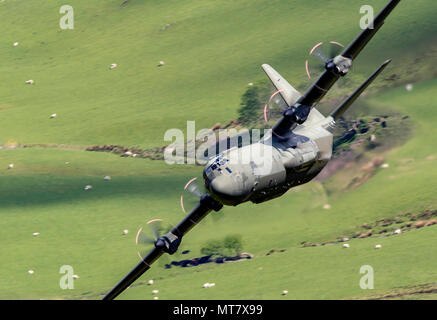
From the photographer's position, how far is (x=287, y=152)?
171 ft

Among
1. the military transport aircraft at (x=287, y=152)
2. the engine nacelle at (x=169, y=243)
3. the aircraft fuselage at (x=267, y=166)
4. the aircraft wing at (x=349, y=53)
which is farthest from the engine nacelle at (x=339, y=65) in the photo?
the engine nacelle at (x=169, y=243)

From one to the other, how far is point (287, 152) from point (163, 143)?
43.5 metres

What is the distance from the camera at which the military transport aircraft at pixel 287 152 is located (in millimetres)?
48656

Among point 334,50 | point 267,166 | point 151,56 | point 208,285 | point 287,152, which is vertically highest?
point 151,56

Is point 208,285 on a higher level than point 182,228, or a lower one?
lower

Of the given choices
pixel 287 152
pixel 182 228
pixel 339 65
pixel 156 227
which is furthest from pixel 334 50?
pixel 156 227

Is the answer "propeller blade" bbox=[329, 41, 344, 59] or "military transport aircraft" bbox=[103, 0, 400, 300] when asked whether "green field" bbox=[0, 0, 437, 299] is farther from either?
"propeller blade" bbox=[329, 41, 344, 59]

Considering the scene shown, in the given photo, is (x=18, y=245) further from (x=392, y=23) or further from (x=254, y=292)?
(x=392, y=23)

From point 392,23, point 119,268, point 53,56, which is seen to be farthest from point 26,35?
point 119,268

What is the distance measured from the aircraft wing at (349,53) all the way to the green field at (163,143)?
9.81 meters

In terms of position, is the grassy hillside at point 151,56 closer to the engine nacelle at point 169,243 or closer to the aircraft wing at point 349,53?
the engine nacelle at point 169,243

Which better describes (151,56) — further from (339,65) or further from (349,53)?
(339,65)

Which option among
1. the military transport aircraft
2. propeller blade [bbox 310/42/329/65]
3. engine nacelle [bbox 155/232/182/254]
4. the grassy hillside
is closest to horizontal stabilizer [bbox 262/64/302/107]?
the military transport aircraft

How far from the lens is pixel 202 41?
11281cm
